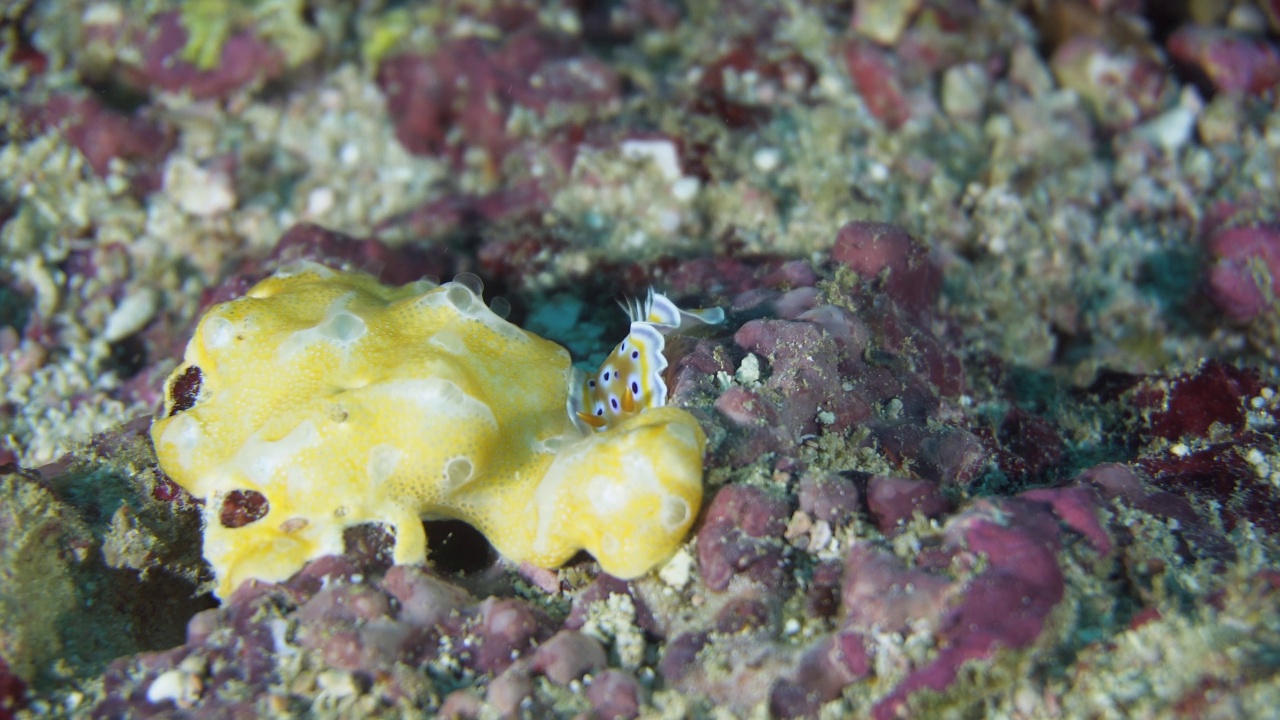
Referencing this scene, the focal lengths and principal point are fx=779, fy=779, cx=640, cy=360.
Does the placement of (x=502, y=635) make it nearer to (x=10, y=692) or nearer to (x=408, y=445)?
(x=408, y=445)

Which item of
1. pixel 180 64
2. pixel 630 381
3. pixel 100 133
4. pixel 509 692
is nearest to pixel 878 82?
pixel 630 381

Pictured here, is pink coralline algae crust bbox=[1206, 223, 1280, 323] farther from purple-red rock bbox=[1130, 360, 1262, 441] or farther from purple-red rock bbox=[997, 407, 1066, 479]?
purple-red rock bbox=[997, 407, 1066, 479]

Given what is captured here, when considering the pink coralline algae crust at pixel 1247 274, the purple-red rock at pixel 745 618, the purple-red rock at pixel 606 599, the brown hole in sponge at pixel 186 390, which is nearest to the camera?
the purple-red rock at pixel 745 618

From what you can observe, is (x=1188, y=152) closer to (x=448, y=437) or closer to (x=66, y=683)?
(x=448, y=437)

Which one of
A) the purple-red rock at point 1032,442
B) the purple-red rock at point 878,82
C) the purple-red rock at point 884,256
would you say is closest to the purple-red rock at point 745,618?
the purple-red rock at point 1032,442

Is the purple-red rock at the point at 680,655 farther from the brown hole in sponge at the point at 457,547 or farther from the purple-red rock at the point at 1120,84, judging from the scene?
the purple-red rock at the point at 1120,84

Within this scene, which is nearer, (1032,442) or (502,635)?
(502,635)

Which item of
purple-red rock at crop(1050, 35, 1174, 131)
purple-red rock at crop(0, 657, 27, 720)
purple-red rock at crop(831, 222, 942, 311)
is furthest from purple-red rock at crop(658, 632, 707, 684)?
purple-red rock at crop(1050, 35, 1174, 131)
